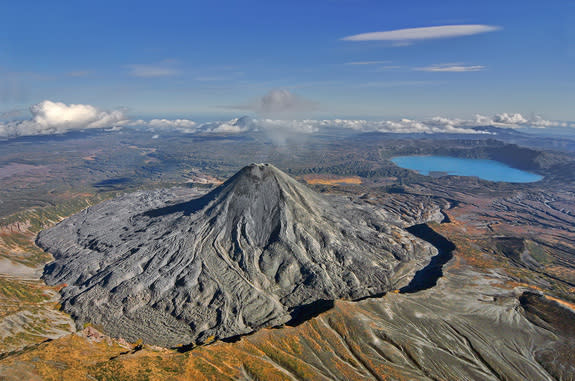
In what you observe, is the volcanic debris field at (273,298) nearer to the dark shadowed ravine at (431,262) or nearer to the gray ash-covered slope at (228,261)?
the gray ash-covered slope at (228,261)

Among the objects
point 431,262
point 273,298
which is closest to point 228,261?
point 273,298

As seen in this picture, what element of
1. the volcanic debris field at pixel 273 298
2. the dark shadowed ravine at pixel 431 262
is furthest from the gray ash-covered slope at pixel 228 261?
the dark shadowed ravine at pixel 431 262

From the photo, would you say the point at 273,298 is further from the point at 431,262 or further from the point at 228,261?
the point at 431,262

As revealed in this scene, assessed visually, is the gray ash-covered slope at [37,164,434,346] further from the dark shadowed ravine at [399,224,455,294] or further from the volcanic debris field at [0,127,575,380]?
the dark shadowed ravine at [399,224,455,294]

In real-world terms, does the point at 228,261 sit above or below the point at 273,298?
above

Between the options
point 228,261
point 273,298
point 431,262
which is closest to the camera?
point 273,298

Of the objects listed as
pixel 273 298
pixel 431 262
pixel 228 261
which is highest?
pixel 228 261

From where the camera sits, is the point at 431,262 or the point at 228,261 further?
the point at 431,262

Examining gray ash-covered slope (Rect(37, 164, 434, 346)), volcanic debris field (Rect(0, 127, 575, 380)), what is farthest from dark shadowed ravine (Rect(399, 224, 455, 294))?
gray ash-covered slope (Rect(37, 164, 434, 346))

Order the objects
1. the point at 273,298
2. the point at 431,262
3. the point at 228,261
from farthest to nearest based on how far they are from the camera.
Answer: the point at 431,262 < the point at 228,261 < the point at 273,298
